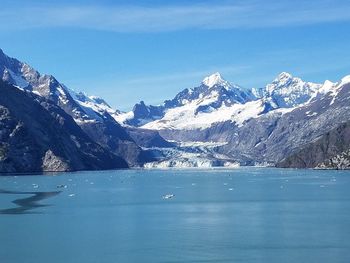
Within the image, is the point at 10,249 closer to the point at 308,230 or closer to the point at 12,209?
the point at 308,230

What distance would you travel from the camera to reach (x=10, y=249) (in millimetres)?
87000

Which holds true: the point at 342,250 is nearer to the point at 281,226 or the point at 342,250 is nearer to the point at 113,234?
the point at 281,226

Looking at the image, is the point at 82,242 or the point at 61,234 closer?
the point at 82,242

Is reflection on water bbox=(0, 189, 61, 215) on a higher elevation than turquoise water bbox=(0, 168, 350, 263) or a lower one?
higher

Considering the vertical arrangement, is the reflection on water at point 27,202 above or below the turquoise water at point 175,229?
above

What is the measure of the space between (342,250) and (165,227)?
3154 centimetres

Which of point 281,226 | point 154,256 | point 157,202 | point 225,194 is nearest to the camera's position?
point 154,256

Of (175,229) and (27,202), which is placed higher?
(27,202)

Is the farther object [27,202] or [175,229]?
[27,202]

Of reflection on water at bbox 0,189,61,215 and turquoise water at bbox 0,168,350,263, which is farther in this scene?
reflection on water at bbox 0,189,61,215

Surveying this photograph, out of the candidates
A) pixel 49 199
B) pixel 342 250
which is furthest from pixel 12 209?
pixel 342 250

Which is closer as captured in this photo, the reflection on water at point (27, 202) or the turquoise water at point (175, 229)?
the turquoise water at point (175, 229)

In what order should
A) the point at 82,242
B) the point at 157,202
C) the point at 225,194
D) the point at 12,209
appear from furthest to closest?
the point at 225,194
the point at 157,202
the point at 12,209
the point at 82,242

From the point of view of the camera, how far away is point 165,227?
351 ft
